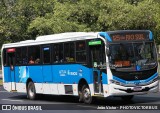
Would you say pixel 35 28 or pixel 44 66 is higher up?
pixel 35 28

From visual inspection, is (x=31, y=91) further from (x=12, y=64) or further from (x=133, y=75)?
(x=133, y=75)

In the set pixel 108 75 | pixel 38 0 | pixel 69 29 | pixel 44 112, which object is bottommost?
pixel 44 112

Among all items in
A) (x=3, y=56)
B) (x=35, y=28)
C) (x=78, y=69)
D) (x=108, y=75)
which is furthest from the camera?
(x=35, y=28)

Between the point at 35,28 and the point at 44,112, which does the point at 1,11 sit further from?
the point at 44,112

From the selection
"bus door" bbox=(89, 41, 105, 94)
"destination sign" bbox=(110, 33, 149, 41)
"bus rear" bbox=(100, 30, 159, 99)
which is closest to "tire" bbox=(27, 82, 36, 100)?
"bus door" bbox=(89, 41, 105, 94)

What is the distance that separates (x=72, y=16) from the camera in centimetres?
4134

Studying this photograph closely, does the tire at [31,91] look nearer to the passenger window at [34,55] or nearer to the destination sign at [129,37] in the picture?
the passenger window at [34,55]

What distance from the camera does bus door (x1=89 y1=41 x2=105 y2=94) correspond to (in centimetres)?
Answer: 1844

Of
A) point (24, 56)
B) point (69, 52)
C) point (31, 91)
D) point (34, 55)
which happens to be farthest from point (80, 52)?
point (24, 56)

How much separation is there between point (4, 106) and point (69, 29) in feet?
64.9

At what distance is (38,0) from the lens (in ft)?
148

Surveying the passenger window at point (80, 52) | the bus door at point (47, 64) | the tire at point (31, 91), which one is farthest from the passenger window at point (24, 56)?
the passenger window at point (80, 52)

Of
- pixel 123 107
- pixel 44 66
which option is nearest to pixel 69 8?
pixel 44 66

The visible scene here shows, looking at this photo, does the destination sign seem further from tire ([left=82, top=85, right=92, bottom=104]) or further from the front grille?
tire ([left=82, top=85, right=92, bottom=104])
